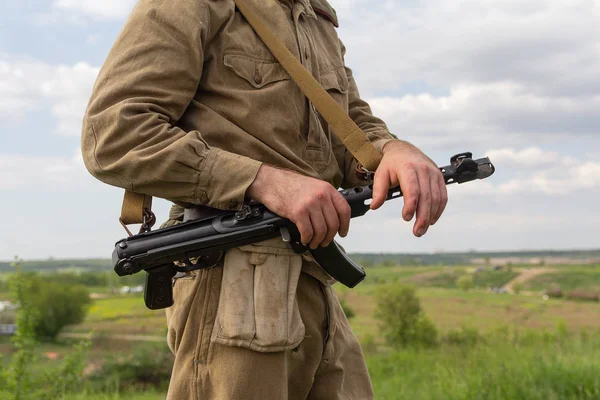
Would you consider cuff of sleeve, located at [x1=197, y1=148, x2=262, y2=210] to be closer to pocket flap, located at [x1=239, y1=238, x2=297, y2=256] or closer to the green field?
pocket flap, located at [x1=239, y1=238, x2=297, y2=256]

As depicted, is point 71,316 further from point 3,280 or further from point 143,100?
point 143,100

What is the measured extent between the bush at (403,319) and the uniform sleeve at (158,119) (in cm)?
3239

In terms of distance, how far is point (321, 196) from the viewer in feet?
5.36

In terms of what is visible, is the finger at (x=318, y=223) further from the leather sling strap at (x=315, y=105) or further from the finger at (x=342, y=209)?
the leather sling strap at (x=315, y=105)

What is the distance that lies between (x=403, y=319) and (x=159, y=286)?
3373 cm

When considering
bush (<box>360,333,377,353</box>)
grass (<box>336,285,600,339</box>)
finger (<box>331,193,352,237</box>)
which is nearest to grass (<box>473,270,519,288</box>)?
grass (<box>336,285,600,339</box>)

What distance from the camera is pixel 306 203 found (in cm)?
163

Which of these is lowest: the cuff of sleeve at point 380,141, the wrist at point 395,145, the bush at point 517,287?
the bush at point 517,287

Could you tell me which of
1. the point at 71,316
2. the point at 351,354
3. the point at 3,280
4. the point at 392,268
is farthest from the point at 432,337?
the point at 351,354

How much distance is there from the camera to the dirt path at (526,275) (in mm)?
40091

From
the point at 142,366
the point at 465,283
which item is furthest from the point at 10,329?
the point at 465,283

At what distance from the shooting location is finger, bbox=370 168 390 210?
1.80 metres

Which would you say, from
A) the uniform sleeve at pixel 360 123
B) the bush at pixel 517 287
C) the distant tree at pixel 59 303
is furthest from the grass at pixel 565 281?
the uniform sleeve at pixel 360 123

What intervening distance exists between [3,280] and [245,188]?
5.19 metres
